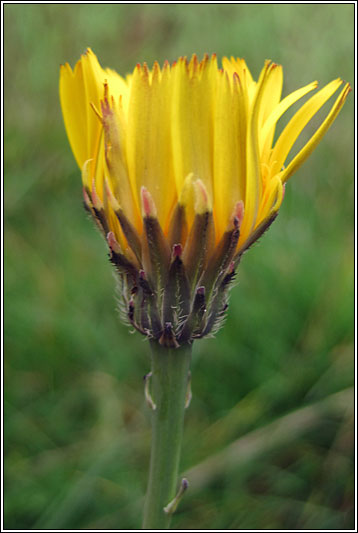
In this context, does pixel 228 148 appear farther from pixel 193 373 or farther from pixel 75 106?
pixel 193 373

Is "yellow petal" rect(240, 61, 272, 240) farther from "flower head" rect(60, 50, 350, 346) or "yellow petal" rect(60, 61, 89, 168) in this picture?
Result: "yellow petal" rect(60, 61, 89, 168)

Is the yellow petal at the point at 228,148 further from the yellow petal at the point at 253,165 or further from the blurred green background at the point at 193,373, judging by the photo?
the blurred green background at the point at 193,373

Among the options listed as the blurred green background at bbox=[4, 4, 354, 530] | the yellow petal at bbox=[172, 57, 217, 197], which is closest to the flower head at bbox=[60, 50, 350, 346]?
the yellow petal at bbox=[172, 57, 217, 197]

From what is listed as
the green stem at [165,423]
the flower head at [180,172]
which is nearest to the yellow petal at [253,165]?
the flower head at [180,172]

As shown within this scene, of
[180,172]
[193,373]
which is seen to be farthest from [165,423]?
[193,373]

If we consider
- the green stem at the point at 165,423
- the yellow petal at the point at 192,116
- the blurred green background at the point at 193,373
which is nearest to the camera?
the yellow petal at the point at 192,116

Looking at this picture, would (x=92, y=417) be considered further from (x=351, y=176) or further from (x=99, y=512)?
(x=351, y=176)

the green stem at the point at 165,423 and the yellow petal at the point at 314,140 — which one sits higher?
→ the yellow petal at the point at 314,140
